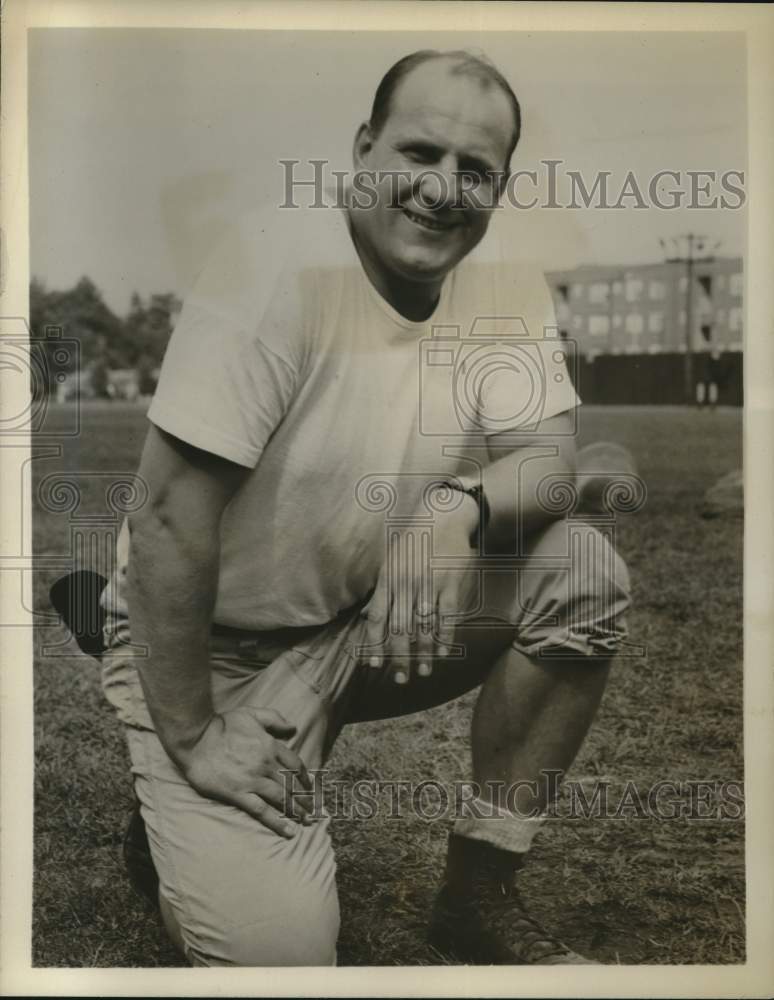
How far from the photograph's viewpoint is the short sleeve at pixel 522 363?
106 inches

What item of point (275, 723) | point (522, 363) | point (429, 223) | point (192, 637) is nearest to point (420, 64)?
point (429, 223)

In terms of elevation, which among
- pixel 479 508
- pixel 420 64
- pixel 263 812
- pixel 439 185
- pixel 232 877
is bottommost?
pixel 232 877

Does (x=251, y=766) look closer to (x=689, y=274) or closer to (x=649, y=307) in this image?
(x=649, y=307)

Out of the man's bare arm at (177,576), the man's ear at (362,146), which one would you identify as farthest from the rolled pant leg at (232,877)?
the man's ear at (362,146)

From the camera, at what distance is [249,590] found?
2.65 meters

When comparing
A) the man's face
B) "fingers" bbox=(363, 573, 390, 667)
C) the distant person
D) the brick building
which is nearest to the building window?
the brick building

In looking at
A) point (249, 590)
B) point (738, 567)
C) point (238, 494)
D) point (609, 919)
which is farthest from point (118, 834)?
point (738, 567)

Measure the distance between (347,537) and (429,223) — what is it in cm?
69

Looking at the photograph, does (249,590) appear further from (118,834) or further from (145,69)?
(145,69)

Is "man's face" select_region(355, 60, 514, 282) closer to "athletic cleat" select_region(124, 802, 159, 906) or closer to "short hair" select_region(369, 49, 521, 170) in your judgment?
"short hair" select_region(369, 49, 521, 170)

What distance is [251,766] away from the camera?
2674 millimetres

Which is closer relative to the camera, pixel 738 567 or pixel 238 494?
pixel 238 494

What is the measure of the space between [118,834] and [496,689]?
0.90m

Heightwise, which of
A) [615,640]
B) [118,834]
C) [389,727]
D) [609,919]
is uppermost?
[615,640]
